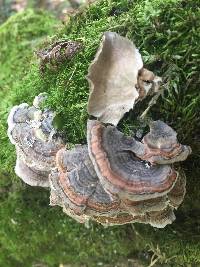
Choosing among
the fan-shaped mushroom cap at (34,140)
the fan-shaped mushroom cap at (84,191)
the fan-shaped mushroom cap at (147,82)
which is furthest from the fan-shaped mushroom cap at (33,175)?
the fan-shaped mushroom cap at (147,82)

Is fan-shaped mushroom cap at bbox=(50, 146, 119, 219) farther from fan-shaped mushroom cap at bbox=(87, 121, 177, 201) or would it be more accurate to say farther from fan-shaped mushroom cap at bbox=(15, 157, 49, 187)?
fan-shaped mushroom cap at bbox=(15, 157, 49, 187)

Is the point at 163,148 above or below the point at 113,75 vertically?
below

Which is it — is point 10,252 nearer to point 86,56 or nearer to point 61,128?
point 61,128

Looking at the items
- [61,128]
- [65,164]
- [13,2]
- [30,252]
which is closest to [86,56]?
[61,128]

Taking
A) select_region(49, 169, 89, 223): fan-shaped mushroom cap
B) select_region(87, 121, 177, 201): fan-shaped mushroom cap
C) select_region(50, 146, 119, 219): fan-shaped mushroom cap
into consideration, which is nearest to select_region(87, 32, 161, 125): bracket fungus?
select_region(87, 121, 177, 201): fan-shaped mushroom cap

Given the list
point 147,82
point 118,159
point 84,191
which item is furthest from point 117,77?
point 84,191

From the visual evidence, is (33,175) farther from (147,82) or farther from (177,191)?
(147,82)

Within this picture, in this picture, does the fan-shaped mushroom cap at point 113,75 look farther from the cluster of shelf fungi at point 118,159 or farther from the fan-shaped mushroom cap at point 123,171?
→ the fan-shaped mushroom cap at point 123,171
